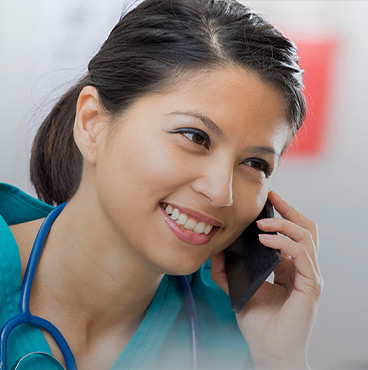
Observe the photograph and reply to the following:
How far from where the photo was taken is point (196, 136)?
0.89m

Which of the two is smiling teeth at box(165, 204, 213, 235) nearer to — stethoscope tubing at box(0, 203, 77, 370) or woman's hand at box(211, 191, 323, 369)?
woman's hand at box(211, 191, 323, 369)

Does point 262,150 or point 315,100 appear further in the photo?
point 315,100

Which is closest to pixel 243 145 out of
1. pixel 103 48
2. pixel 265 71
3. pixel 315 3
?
pixel 265 71

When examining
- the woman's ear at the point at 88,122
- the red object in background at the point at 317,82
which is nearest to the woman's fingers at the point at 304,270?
the woman's ear at the point at 88,122

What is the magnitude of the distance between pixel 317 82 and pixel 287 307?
0.75m

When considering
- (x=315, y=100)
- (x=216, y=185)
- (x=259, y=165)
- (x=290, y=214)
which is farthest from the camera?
(x=315, y=100)

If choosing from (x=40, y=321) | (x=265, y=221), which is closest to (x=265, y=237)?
(x=265, y=221)

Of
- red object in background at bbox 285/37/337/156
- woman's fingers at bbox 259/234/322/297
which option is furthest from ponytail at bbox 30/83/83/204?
red object in background at bbox 285/37/337/156

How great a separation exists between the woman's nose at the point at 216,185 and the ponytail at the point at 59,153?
35 centimetres

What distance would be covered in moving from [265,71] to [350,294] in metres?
0.79

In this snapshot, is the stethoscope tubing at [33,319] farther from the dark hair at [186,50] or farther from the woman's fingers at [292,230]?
the woman's fingers at [292,230]

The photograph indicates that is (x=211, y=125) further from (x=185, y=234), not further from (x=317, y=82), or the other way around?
(x=317, y=82)

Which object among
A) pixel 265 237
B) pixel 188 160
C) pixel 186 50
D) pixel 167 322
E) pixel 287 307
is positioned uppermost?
pixel 186 50

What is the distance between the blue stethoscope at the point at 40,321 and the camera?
88cm
